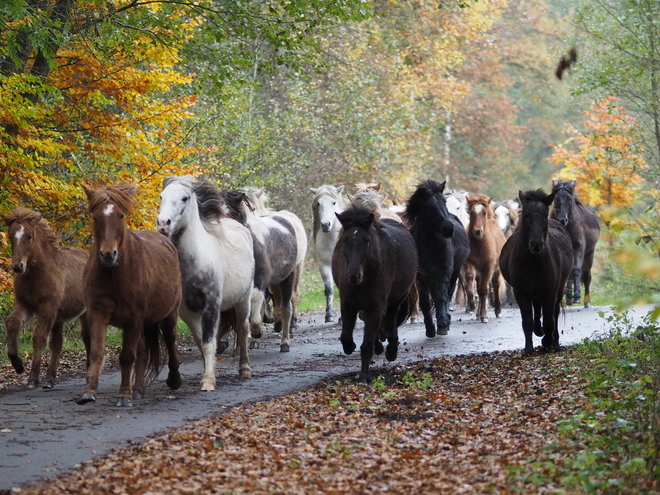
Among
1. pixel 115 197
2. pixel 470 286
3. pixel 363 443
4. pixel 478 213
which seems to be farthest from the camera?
pixel 470 286

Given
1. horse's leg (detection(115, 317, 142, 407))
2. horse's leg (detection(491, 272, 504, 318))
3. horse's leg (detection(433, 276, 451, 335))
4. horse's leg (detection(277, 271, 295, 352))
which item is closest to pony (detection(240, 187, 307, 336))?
horse's leg (detection(277, 271, 295, 352))

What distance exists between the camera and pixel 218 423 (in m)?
9.01

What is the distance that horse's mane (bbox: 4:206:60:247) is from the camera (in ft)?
39.5

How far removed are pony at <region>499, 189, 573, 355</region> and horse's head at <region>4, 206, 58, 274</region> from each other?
621cm

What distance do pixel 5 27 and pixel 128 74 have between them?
2.29m

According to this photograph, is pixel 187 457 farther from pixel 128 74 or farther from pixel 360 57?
pixel 360 57

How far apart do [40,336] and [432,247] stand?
286 inches

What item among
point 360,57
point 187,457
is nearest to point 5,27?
point 187,457

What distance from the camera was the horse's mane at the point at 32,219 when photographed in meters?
12.1

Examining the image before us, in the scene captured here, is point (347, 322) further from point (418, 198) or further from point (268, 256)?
point (418, 198)

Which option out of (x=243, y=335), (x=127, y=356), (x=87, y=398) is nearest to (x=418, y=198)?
(x=243, y=335)

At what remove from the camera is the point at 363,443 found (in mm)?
8094

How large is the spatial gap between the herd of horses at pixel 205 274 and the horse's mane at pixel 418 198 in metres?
0.02

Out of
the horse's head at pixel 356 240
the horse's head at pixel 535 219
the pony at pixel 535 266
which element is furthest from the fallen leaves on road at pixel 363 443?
the horse's head at pixel 535 219
